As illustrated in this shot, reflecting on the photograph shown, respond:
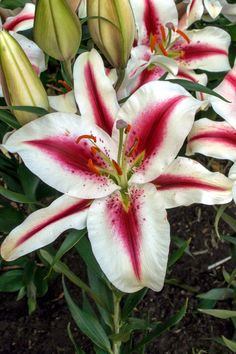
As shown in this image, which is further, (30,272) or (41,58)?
(30,272)

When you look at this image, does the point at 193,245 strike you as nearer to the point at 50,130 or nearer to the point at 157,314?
the point at 157,314

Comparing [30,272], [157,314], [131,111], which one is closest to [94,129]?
[131,111]

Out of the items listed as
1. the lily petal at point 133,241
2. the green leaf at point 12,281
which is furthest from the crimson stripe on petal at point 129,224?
the green leaf at point 12,281

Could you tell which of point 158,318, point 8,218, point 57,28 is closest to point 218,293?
point 158,318

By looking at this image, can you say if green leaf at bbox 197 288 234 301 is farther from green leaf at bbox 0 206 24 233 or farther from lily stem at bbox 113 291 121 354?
green leaf at bbox 0 206 24 233

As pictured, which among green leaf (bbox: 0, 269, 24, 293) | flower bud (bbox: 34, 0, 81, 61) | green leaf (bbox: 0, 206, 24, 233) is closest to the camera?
flower bud (bbox: 34, 0, 81, 61)

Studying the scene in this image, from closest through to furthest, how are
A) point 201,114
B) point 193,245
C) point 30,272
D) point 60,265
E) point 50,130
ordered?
point 50,130, point 60,265, point 201,114, point 30,272, point 193,245

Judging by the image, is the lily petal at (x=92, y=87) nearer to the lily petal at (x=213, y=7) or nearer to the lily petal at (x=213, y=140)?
the lily petal at (x=213, y=140)

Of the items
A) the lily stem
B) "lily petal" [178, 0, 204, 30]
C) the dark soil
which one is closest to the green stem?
"lily petal" [178, 0, 204, 30]
